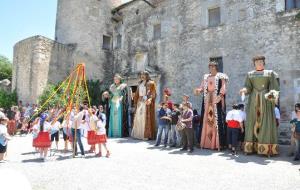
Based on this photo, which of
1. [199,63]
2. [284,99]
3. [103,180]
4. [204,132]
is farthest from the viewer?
[199,63]

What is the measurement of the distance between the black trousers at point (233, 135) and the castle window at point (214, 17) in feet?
22.6

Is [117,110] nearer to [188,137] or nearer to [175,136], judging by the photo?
[175,136]

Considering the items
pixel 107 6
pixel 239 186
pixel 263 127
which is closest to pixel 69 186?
pixel 239 186

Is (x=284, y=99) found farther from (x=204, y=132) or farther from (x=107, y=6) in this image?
(x=107, y=6)

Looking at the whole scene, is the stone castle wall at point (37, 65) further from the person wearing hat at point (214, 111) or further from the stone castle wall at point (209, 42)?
the person wearing hat at point (214, 111)

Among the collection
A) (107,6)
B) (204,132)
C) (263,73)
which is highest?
(107,6)

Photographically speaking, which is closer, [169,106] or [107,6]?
[169,106]

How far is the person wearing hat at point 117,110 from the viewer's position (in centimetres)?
1216

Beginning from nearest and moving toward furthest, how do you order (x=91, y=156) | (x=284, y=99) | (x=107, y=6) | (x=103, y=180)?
(x=103, y=180) < (x=91, y=156) < (x=284, y=99) < (x=107, y=6)

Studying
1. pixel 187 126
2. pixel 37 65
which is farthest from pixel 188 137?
pixel 37 65

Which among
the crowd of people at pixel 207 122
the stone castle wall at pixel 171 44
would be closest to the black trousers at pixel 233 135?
the crowd of people at pixel 207 122

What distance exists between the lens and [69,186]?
5055 mm

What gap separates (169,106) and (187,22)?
6.18m

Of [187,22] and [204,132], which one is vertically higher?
[187,22]
